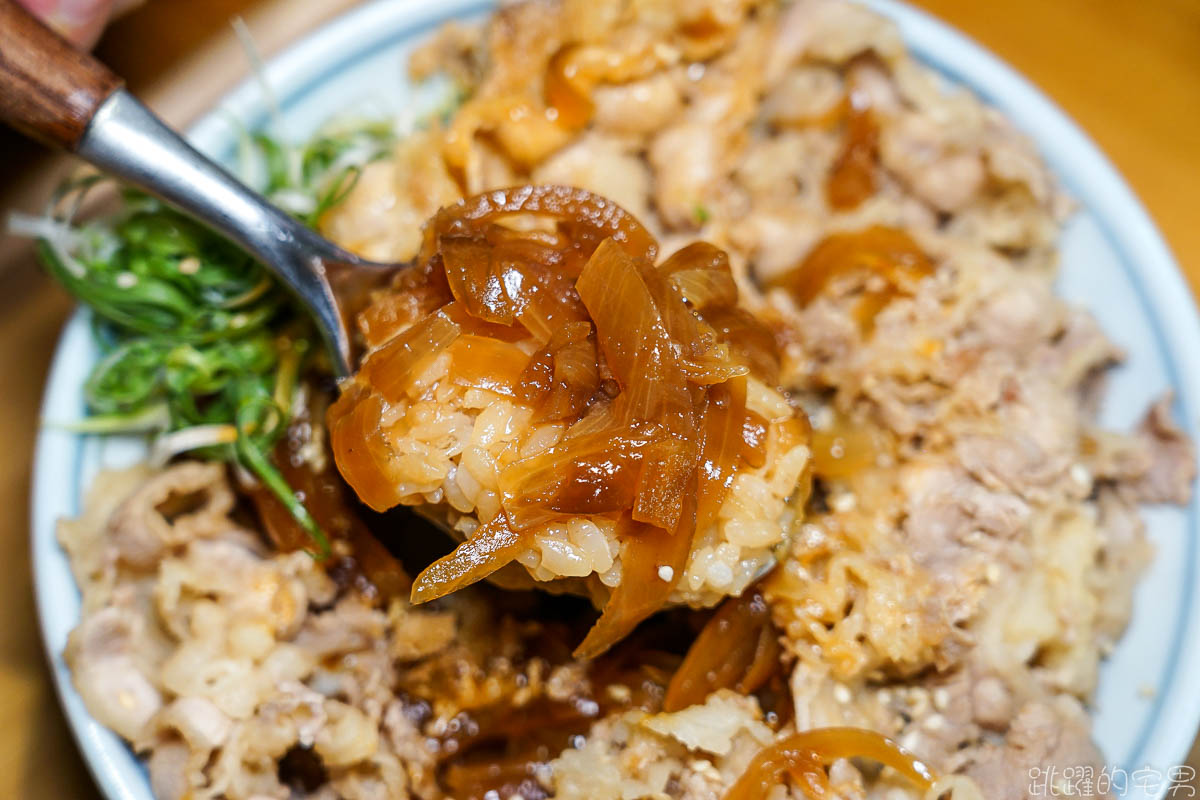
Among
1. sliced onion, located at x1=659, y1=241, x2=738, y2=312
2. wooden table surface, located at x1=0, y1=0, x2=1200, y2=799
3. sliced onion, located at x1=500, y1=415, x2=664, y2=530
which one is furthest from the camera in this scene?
wooden table surface, located at x1=0, y1=0, x2=1200, y2=799

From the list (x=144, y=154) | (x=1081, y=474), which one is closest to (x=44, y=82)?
(x=144, y=154)

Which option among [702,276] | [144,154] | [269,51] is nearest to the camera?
[702,276]

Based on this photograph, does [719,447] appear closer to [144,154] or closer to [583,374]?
[583,374]

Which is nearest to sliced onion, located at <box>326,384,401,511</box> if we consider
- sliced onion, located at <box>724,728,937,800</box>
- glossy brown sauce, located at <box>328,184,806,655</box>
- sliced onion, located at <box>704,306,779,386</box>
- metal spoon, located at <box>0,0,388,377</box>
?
glossy brown sauce, located at <box>328,184,806,655</box>

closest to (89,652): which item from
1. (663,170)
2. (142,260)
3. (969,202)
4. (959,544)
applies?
(142,260)

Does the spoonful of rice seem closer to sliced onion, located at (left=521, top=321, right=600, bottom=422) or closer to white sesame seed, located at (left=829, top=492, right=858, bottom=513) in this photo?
sliced onion, located at (left=521, top=321, right=600, bottom=422)
